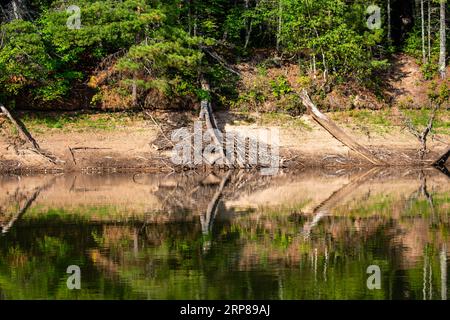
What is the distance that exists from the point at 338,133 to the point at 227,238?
17.9 m

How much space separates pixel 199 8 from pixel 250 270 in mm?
26625

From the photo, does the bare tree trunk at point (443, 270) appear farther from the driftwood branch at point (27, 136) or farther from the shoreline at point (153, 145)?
the driftwood branch at point (27, 136)

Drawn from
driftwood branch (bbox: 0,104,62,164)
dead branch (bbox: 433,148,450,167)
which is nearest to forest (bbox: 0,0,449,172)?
driftwood branch (bbox: 0,104,62,164)

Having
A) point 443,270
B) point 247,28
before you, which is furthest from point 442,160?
point 443,270

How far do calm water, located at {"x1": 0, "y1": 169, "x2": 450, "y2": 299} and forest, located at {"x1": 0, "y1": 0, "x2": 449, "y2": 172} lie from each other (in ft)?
24.5

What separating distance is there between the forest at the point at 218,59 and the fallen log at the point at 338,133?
0.08 m

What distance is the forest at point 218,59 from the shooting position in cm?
3431

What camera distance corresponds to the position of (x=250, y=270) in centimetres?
1388

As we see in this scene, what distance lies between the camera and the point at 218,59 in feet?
129

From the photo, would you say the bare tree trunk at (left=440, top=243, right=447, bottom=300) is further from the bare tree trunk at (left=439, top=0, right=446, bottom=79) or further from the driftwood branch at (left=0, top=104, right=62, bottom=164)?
the bare tree trunk at (left=439, top=0, right=446, bottom=79)

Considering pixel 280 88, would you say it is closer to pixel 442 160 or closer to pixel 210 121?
pixel 210 121

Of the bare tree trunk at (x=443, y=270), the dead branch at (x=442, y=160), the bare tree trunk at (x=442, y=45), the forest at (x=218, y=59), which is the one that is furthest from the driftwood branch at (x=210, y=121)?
the bare tree trunk at (x=443, y=270)

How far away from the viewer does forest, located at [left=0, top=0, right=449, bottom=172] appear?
3431 cm
